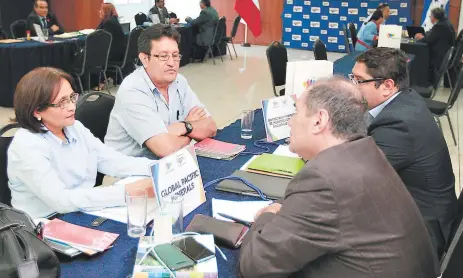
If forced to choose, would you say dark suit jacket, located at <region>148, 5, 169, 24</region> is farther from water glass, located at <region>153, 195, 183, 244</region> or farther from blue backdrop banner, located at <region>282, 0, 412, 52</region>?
water glass, located at <region>153, 195, 183, 244</region>

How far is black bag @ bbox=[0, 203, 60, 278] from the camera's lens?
1.17 m

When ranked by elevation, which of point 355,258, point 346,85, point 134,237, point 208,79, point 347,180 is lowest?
point 208,79

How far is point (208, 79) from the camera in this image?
27.3 feet

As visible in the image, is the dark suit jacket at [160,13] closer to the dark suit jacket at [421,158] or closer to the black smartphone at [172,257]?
the dark suit jacket at [421,158]

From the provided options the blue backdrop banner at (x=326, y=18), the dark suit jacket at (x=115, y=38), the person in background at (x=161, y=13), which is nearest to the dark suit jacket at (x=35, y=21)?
the dark suit jacket at (x=115, y=38)

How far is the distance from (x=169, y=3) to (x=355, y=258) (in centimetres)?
1328

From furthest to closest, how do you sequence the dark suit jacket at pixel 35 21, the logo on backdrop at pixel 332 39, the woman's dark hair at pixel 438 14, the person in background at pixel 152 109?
the logo on backdrop at pixel 332 39, the woman's dark hair at pixel 438 14, the dark suit jacket at pixel 35 21, the person in background at pixel 152 109

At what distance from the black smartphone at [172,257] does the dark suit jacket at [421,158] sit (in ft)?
3.61

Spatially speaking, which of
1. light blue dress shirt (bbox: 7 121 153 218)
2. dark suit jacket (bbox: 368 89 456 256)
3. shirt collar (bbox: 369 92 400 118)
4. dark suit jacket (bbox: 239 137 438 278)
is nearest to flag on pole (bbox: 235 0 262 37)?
shirt collar (bbox: 369 92 400 118)

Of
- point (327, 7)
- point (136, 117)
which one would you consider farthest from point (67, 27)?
point (136, 117)

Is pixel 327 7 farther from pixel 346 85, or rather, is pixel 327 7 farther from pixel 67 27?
pixel 346 85

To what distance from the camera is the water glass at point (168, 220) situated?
1521 mm

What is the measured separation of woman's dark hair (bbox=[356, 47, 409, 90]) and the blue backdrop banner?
9876 millimetres

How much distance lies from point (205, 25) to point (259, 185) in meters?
8.01
